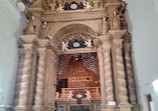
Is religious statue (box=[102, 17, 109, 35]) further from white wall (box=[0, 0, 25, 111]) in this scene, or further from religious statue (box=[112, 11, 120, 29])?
white wall (box=[0, 0, 25, 111])

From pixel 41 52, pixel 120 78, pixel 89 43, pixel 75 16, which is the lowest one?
pixel 120 78

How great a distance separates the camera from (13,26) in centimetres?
661

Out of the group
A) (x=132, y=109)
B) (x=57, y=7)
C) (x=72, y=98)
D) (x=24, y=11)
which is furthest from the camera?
(x=72, y=98)

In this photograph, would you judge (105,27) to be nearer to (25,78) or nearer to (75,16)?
(75,16)

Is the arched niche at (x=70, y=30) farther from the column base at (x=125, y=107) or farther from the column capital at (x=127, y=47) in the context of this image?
the column base at (x=125, y=107)

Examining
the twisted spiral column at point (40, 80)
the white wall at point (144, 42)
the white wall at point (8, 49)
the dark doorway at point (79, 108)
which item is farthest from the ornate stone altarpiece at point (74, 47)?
the dark doorway at point (79, 108)

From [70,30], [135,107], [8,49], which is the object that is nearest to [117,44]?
[135,107]

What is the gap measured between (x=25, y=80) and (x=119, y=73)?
348cm

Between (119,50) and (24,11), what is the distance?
4.43 metres

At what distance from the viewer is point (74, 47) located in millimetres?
7891

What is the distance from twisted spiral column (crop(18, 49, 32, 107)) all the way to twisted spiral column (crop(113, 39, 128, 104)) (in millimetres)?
3293

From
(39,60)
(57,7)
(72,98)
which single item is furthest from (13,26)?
(72,98)

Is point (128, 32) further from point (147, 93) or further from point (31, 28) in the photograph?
point (31, 28)

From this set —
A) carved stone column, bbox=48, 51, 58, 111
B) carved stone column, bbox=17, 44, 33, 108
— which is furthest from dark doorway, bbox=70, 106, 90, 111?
carved stone column, bbox=17, 44, 33, 108
